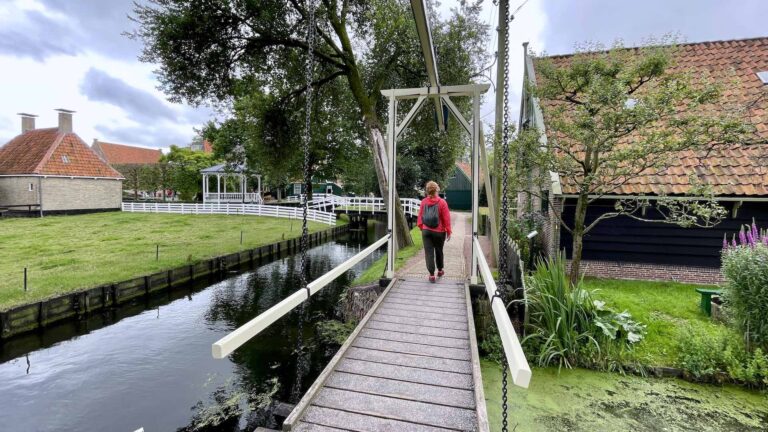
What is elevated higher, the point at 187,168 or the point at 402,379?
the point at 187,168

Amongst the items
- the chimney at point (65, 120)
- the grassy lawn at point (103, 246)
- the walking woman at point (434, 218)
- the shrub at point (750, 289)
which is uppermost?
the chimney at point (65, 120)

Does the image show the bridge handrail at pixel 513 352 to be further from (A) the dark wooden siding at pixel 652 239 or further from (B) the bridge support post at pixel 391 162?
(A) the dark wooden siding at pixel 652 239

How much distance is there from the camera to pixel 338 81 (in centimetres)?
1420

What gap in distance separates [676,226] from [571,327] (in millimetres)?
4389

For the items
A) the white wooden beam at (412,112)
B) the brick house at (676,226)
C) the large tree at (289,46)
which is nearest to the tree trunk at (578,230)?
the brick house at (676,226)

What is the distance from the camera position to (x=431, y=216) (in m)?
6.05

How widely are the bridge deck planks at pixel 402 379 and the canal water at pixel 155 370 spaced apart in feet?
1.79

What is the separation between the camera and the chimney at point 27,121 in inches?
1085

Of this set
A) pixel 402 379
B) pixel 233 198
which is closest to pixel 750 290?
pixel 402 379

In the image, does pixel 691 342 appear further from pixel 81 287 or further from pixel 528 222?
pixel 81 287

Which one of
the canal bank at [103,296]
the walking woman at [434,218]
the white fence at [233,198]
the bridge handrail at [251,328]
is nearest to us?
the bridge handrail at [251,328]

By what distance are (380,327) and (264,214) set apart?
77.0ft

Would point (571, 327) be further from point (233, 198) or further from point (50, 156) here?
point (50, 156)

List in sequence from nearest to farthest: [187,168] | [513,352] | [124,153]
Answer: [513,352] → [187,168] → [124,153]
